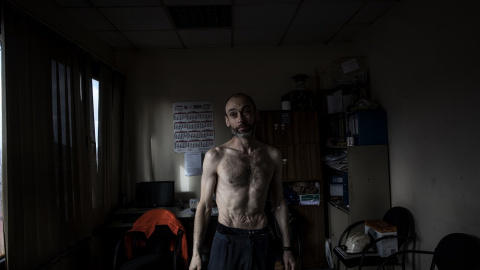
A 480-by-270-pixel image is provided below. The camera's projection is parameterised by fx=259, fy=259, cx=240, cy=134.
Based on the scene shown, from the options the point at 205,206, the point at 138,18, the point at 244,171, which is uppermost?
the point at 138,18

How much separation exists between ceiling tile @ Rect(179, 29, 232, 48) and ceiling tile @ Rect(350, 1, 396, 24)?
1.43 meters

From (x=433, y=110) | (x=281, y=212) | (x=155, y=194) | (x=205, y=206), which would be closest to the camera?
(x=205, y=206)

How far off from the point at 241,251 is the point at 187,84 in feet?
8.48

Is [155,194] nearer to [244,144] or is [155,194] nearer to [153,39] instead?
[153,39]

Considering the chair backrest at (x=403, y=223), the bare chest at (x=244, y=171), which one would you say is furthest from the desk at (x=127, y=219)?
the chair backrest at (x=403, y=223)

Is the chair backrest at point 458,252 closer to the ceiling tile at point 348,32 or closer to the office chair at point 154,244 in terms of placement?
the office chair at point 154,244

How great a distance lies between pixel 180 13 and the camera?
262 cm

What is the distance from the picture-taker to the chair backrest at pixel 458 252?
170 cm

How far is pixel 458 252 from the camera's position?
1761 millimetres

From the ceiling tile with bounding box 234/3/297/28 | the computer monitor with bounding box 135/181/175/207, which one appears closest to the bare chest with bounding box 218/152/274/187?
the ceiling tile with bounding box 234/3/297/28

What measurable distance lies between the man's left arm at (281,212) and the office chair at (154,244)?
1278 mm

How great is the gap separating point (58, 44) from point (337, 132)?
2947 millimetres

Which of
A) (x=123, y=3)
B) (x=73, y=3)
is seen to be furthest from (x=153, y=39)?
(x=73, y=3)

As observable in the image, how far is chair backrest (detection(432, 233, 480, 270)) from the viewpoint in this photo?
1.70 meters
